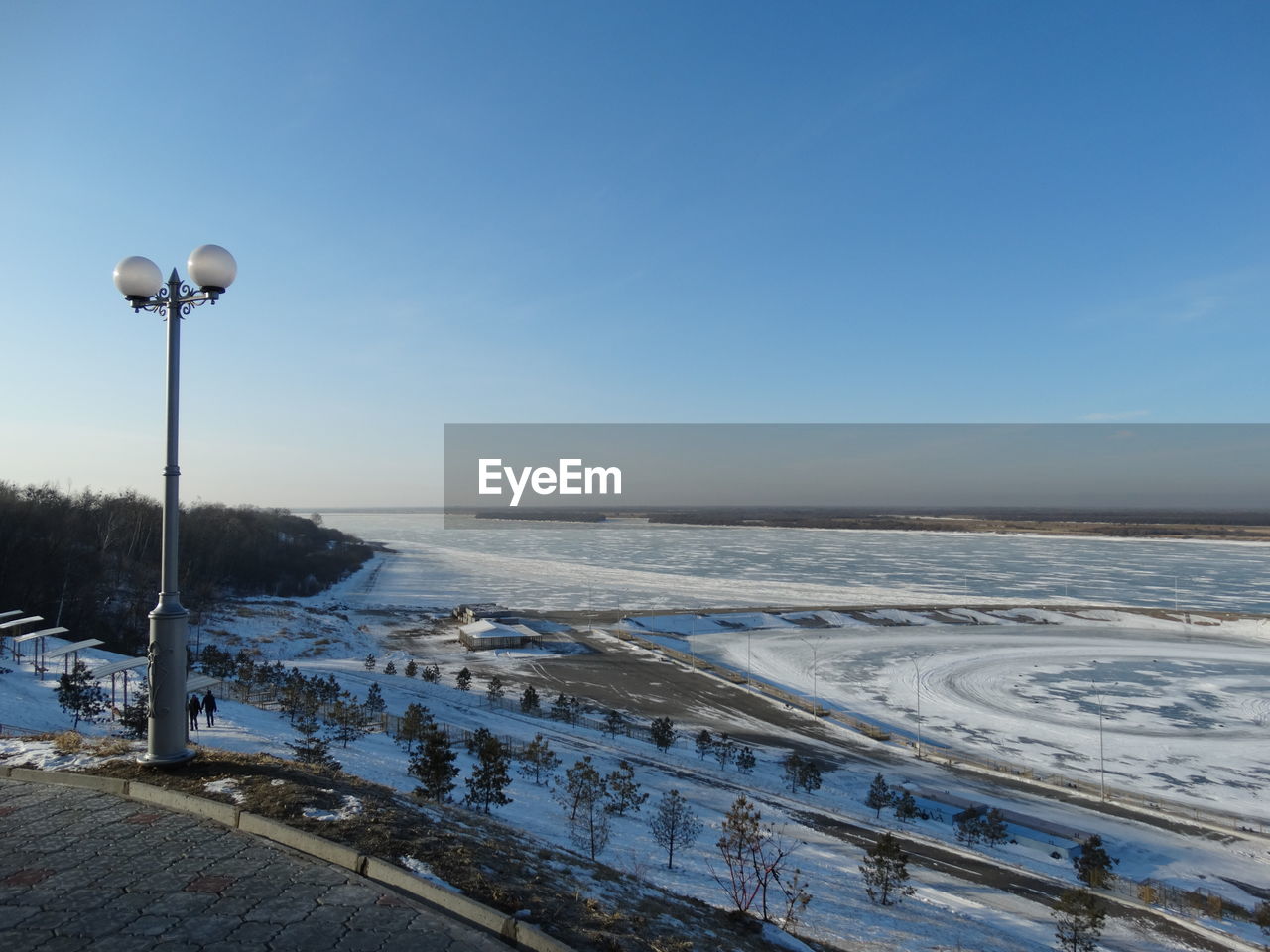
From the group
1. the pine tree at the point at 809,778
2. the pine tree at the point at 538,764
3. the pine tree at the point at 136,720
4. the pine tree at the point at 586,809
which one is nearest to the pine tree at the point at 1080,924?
the pine tree at the point at 586,809

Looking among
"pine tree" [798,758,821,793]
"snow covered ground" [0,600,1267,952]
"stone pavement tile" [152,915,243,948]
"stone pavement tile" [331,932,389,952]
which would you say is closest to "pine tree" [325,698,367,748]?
"snow covered ground" [0,600,1267,952]

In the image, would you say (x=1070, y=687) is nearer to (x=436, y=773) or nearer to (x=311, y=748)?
(x=436, y=773)

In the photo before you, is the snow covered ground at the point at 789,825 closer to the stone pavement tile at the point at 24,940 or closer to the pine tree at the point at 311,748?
the pine tree at the point at 311,748

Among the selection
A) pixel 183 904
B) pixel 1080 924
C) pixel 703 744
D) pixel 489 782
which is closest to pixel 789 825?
pixel 1080 924

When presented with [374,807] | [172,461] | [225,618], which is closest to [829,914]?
[374,807]

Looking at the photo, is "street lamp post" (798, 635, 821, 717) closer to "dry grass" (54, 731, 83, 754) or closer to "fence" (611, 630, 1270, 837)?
"fence" (611, 630, 1270, 837)

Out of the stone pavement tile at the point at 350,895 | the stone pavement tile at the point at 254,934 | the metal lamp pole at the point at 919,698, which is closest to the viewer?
the stone pavement tile at the point at 254,934

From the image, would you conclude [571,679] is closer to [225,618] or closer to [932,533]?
[225,618]

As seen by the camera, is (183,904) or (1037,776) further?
(1037,776)
